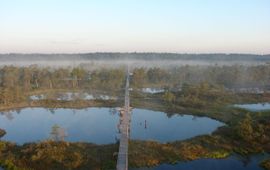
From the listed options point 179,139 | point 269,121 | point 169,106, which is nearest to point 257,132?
point 269,121

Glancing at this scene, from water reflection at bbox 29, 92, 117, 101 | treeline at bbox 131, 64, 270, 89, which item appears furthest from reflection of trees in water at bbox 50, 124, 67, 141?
treeline at bbox 131, 64, 270, 89

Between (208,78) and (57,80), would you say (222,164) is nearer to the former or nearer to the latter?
(57,80)

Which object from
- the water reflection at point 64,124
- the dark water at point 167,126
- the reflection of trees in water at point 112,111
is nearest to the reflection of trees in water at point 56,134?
the water reflection at point 64,124

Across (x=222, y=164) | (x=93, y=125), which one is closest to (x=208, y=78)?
(x=93, y=125)

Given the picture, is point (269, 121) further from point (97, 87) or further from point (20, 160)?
point (97, 87)

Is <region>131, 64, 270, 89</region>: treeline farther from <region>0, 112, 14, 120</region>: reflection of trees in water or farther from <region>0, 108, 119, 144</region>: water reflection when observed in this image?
<region>0, 112, 14, 120</region>: reflection of trees in water

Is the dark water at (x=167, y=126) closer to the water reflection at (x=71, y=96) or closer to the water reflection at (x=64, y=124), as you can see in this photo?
the water reflection at (x=64, y=124)
